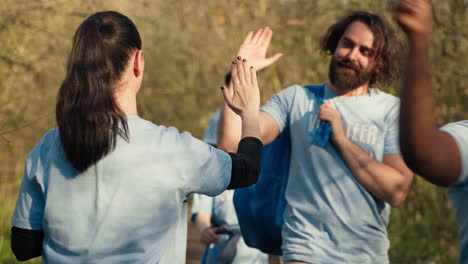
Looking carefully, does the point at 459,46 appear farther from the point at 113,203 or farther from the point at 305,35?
the point at 113,203

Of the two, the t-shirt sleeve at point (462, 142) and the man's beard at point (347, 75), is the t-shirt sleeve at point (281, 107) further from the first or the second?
the t-shirt sleeve at point (462, 142)

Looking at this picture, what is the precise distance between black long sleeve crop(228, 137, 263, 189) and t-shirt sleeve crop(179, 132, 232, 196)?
4 cm

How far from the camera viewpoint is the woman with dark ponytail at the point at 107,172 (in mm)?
2227

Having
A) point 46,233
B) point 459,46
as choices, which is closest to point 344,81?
point 46,233

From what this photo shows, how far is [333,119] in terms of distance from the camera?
11.4 feet

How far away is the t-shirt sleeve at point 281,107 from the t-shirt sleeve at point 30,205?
5.08 ft

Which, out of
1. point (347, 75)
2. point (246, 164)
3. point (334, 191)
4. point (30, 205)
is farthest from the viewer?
point (347, 75)

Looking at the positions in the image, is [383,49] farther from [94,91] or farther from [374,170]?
[94,91]

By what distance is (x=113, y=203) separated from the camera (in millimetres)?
2225

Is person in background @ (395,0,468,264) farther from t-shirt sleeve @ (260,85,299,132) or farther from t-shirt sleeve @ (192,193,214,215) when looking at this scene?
t-shirt sleeve @ (192,193,214,215)

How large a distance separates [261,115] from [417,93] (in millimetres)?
1840

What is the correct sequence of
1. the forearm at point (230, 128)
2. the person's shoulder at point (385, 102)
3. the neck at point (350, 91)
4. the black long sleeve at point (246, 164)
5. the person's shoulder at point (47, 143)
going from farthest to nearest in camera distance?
the neck at point (350, 91) → the person's shoulder at point (385, 102) → the forearm at point (230, 128) → the black long sleeve at point (246, 164) → the person's shoulder at point (47, 143)

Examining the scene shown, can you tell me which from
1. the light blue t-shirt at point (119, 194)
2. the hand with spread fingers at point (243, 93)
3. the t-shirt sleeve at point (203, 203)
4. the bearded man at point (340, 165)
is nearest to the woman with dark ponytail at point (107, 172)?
the light blue t-shirt at point (119, 194)

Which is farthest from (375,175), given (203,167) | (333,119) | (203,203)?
(203,203)
